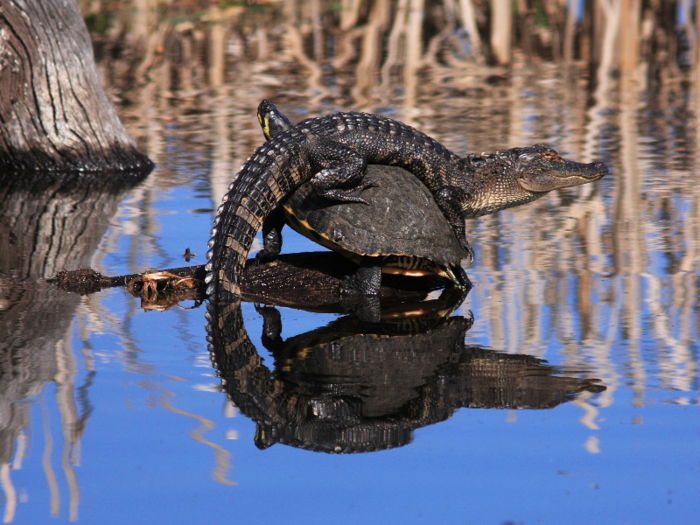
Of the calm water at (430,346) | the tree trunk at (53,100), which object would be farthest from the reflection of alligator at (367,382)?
the tree trunk at (53,100)

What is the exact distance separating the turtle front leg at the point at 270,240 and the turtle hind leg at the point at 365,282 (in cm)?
56

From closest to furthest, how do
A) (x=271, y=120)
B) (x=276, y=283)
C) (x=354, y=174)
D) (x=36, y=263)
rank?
(x=354, y=174) → (x=276, y=283) → (x=36, y=263) → (x=271, y=120)

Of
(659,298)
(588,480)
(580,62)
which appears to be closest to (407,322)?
(659,298)

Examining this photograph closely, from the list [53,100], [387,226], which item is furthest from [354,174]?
[53,100]

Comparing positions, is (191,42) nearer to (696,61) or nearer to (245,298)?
(696,61)

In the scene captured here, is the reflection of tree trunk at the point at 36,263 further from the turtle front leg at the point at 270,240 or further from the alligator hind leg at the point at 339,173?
the alligator hind leg at the point at 339,173

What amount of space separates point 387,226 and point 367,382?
64.0 inches

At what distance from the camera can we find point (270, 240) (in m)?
6.11

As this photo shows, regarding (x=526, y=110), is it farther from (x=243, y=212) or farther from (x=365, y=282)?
(x=243, y=212)

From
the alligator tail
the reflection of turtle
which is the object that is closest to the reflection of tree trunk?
the alligator tail

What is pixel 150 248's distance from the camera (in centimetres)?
685

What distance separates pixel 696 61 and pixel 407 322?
35.6ft

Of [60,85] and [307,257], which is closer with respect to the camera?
[307,257]

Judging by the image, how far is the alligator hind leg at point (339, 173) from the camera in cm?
580
